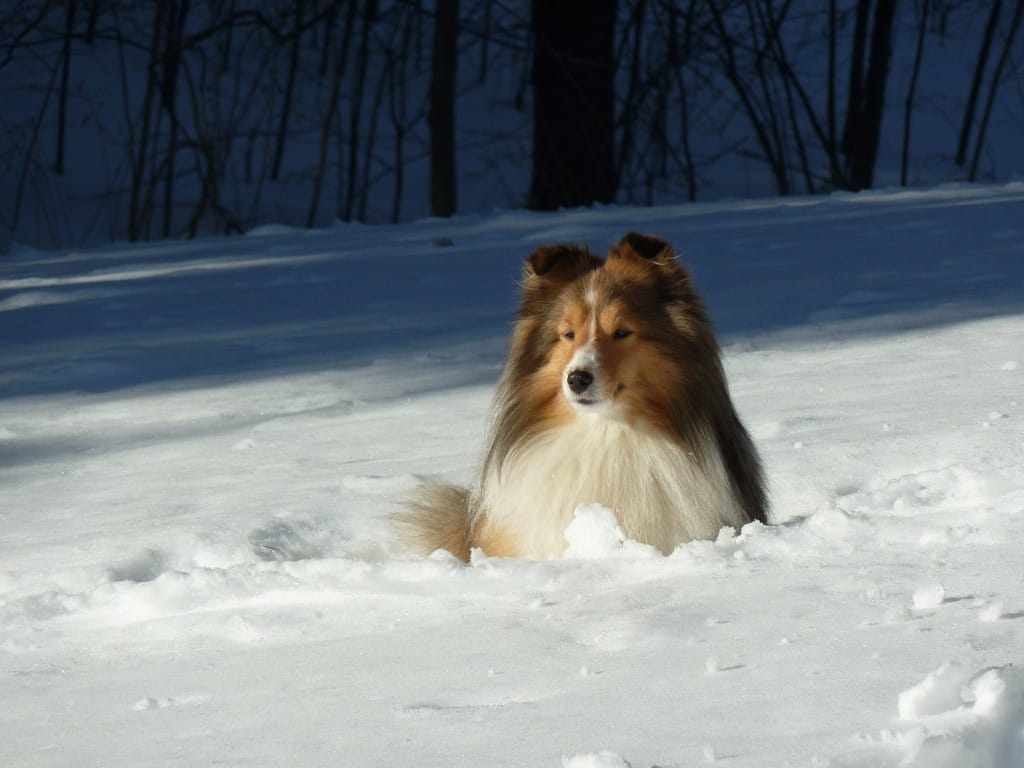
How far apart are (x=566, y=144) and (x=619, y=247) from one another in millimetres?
9128

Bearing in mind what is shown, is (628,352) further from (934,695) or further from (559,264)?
(934,695)

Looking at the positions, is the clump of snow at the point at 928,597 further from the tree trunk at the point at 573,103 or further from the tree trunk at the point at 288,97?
the tree trunk at the point at 288,97

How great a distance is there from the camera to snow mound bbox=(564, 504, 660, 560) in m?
3.49

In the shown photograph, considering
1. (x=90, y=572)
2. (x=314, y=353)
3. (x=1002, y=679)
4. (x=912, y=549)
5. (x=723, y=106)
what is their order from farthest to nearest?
(x=723, y=106) < (x=314, y=353) < (x=90, y=572) < (x=912, y=549) < (x=1002, y=679)

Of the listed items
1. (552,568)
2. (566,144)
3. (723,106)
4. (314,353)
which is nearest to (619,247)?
(552,568)

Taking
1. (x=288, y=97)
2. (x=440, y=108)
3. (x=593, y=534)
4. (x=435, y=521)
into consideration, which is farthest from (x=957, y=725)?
(x=288, y=97)

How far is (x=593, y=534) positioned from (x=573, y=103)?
32.0 ft

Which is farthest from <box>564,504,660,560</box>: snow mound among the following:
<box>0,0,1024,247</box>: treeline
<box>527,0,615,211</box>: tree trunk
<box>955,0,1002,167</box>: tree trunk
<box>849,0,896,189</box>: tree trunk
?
<box>955,0,1002,167</box>: tree trunk

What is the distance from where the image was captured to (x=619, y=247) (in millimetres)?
4004

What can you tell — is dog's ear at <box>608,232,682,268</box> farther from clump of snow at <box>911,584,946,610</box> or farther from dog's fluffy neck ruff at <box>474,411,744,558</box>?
clump of snow at <box>911,584,946,610</box>

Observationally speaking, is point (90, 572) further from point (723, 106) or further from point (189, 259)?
point (723, 106)

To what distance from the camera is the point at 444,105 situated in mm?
13086

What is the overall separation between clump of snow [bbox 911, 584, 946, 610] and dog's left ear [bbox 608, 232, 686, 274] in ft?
5.42

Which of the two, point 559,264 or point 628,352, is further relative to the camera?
point 559,264
